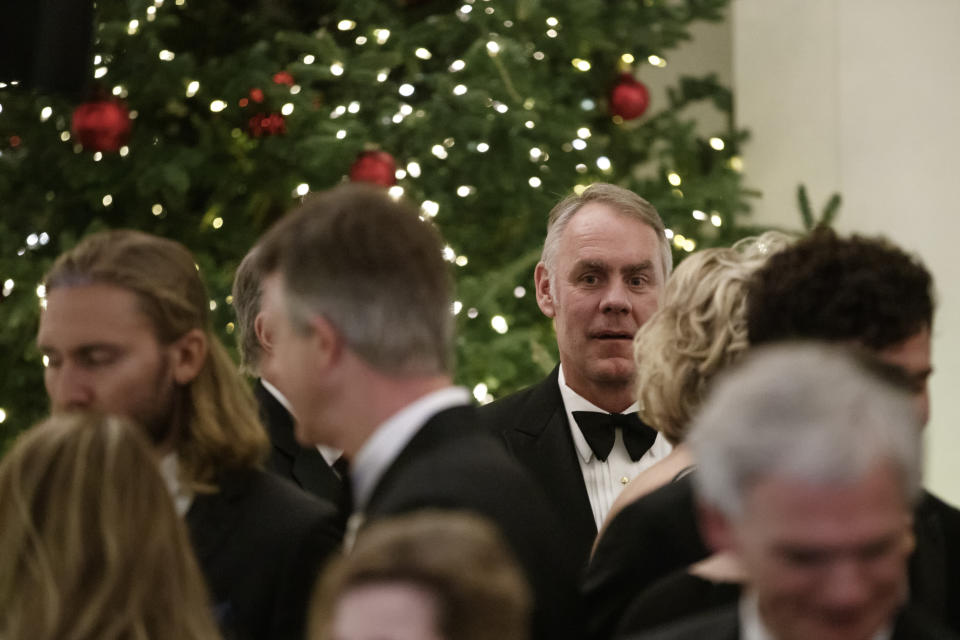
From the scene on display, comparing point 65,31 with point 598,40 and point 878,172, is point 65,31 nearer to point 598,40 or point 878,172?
point 598,40

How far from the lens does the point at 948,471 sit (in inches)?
267

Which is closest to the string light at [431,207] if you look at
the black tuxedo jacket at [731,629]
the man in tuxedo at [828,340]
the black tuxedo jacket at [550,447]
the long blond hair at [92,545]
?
the black tuxedo jacket at [550,447]

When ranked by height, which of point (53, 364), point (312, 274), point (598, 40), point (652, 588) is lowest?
point (598, 40)

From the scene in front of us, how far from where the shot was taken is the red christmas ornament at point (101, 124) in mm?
6207

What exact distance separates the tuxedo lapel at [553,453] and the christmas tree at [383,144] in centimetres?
198

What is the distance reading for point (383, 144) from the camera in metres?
6.44

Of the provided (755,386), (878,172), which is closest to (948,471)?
(878,172)

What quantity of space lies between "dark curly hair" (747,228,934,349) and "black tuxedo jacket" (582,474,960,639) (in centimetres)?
35

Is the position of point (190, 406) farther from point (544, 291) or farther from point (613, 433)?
point (544, 291)

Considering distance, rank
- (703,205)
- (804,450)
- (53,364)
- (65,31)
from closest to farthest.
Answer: (804,450) → (53,364) → (65,31) → (703,205)

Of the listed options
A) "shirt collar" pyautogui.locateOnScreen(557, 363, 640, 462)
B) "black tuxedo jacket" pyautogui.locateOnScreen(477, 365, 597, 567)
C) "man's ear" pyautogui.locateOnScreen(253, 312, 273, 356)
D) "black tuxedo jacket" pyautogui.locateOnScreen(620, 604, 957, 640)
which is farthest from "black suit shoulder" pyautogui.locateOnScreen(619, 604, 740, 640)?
"shirt collar" pyautogui.locateOnScreen(557, 363, 640, 462)

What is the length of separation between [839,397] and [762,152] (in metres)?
5.71

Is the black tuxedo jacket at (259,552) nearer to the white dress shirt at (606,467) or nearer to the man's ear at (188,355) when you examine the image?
the man's ear at (188,355)

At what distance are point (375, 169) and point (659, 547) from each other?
378 centimetres
